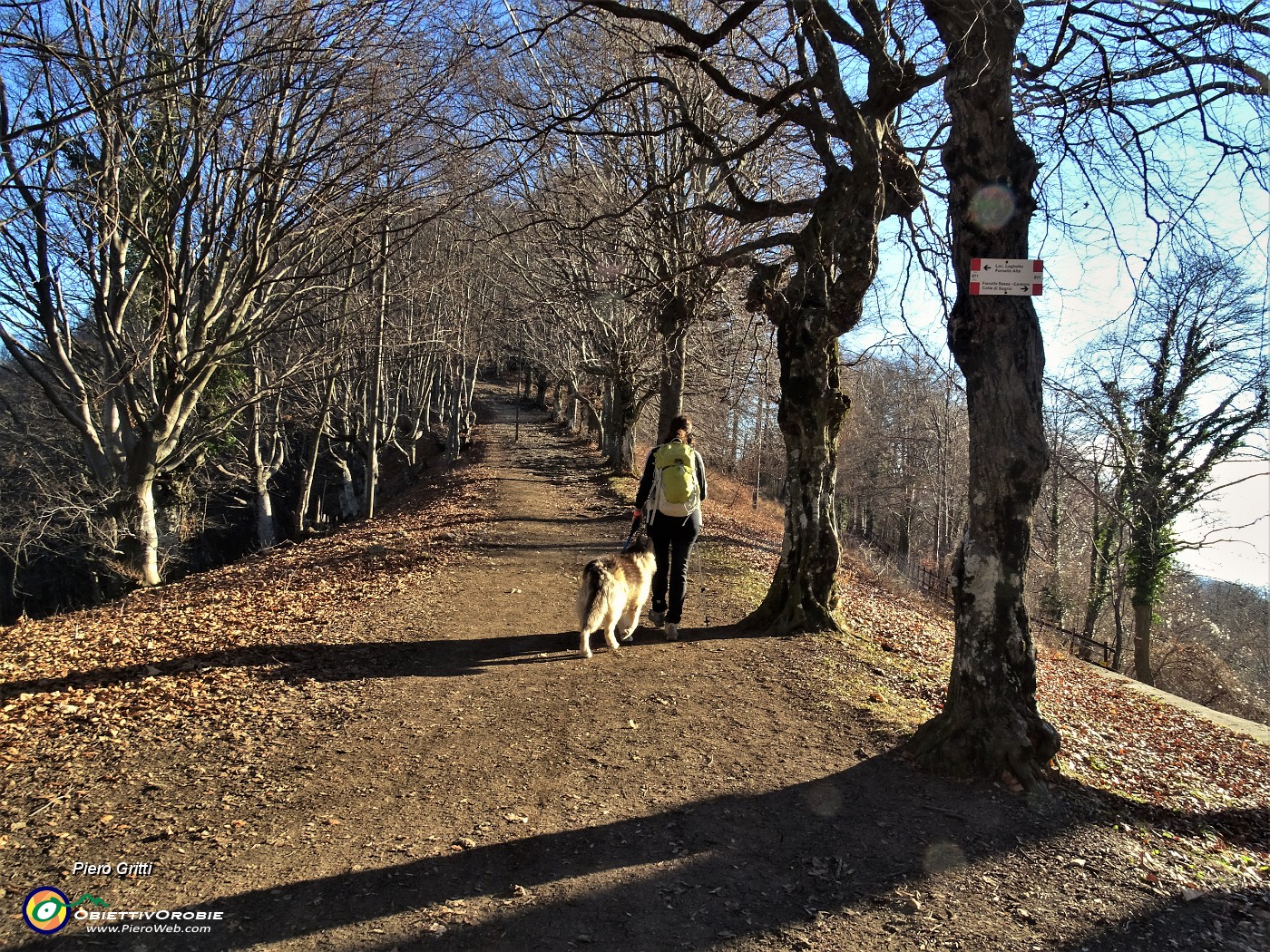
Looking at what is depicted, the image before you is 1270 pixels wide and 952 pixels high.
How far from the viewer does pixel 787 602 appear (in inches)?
294

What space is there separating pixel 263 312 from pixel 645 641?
8471mm

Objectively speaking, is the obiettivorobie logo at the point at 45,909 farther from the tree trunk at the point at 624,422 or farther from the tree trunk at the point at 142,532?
the tree trunk at the point at 624,422

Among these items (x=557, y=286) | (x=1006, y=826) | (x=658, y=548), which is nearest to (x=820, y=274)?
(x=658, y=548)

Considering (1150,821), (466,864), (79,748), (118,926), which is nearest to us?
(118,926)

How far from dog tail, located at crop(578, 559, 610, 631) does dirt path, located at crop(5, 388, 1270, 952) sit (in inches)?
15.6

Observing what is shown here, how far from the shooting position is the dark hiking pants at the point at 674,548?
23.0 feet

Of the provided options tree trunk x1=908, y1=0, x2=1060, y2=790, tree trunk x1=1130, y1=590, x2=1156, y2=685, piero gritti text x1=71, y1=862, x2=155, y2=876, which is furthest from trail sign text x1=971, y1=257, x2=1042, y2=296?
tree trunk x1=1130, y1=590, x2=1156, y2=685

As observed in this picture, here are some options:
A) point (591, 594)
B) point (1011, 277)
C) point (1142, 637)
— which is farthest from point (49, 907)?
point (1142, 637)

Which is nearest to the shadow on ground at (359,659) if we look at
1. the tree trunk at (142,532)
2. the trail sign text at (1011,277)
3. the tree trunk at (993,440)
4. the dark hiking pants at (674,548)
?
the dark hiking pants at (674,548)

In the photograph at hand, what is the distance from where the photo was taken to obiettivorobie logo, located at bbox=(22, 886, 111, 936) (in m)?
2.91

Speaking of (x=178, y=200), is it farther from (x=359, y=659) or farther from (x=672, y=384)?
(x=672, y=384)

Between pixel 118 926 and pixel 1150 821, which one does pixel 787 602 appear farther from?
pixel 118 926

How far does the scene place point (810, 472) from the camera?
7.39 meters

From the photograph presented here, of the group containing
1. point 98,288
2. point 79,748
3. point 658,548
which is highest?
point 98,288
